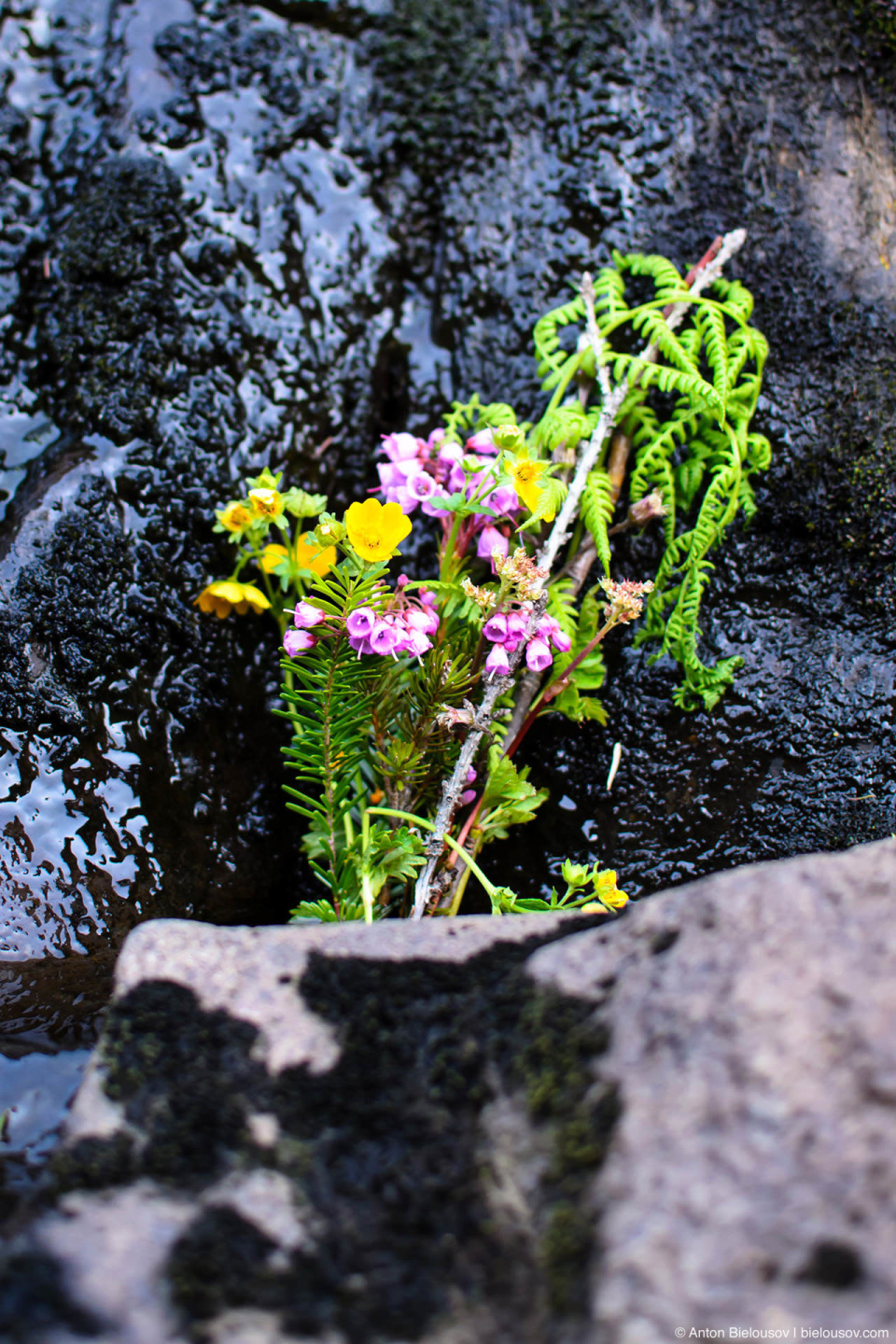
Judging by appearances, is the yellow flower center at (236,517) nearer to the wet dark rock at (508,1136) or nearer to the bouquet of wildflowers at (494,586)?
the bouquet of wildflowers at (494,586)

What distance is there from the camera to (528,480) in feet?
6.88

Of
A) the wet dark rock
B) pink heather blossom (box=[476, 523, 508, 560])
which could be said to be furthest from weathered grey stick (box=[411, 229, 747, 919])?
the wet dark rock

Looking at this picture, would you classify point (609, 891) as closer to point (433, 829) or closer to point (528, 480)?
point (433, 829)

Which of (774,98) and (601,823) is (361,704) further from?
(774,98)

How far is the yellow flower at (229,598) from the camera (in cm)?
234

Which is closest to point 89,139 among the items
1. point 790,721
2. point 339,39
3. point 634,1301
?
point 339,39

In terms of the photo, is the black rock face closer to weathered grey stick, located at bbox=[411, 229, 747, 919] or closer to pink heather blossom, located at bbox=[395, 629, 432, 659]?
weathered grey stick, located at bbox=[411, 229, 747, 919]

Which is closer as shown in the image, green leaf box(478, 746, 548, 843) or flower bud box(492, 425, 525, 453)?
flower bud box(492, 425, 525, 453)

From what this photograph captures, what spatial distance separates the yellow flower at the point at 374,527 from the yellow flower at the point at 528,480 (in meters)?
0.36

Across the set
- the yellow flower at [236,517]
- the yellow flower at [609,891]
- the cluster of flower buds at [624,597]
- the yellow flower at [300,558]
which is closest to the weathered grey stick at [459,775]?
the cluster of flower buds at [624,597]

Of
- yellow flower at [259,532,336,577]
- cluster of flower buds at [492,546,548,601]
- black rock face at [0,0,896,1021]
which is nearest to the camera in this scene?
cluster of flower buds at [492,546,548,601]

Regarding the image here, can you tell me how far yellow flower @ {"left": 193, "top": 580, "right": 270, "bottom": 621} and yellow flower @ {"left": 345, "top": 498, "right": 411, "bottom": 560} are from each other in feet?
1.91

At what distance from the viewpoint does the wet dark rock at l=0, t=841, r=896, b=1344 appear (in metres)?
1.01

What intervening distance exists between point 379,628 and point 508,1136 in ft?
3.49
